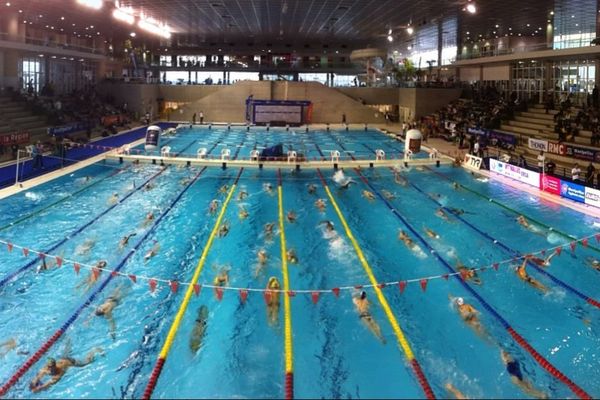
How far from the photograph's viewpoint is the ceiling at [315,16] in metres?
23.2

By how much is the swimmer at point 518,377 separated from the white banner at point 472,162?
13781 millimetres

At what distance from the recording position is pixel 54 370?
593 cm

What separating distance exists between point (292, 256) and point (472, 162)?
12452mm

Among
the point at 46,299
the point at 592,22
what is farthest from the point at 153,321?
the point at 592,22

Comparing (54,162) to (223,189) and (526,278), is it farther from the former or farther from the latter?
(526,278)

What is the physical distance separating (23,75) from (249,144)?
15.5 m

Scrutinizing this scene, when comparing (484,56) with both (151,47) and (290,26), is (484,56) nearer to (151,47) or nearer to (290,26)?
(290,26)

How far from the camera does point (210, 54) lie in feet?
163

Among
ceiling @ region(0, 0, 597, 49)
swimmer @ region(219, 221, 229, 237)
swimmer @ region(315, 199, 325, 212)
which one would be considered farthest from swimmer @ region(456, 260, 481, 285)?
ceiling @ region(0, 0, 597, 49)

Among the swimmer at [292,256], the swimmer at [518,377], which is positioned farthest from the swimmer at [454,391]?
the swimmer at [292,256]

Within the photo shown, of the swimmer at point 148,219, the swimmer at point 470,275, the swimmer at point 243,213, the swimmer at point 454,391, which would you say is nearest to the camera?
the swimmer at point 454,391

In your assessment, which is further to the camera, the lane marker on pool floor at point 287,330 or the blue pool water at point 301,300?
the blue pool water at point 301,300

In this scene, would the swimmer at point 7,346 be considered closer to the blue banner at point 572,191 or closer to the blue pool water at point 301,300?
the blue pool water at point 301,300

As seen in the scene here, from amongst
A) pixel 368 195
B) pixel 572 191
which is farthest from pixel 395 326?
pixel 572 191
